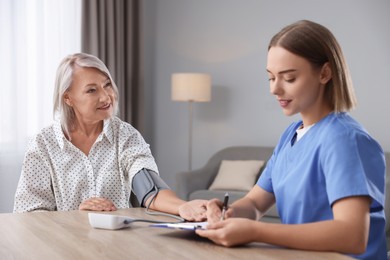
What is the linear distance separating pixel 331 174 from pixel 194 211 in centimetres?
53

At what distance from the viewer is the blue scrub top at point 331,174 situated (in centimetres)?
151

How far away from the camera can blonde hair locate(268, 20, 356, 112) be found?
1650mm

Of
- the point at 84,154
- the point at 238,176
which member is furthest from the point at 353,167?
the point at 238,176

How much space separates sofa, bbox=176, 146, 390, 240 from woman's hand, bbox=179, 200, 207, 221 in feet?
9.62

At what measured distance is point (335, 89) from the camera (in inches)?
65.7

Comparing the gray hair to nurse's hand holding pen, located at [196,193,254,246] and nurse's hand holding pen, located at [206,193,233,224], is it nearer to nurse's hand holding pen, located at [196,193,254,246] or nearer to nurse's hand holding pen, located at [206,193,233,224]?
nurse's hand holding pen, located at [206,193,233,224]

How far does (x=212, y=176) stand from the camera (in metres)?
5.66

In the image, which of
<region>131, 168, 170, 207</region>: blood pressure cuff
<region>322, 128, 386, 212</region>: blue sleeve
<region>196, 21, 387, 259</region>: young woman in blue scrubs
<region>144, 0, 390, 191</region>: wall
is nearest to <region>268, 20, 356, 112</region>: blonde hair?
<region>196, 21, 387, 259</region>: young woman in blue scrubs

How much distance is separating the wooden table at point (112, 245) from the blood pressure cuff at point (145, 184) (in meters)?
0.43

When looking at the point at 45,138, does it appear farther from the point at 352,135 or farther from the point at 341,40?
the point at 341,40

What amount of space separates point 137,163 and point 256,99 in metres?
3.64

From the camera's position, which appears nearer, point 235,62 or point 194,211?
point 194,211

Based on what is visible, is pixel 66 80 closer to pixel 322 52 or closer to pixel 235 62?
pixel 322 52

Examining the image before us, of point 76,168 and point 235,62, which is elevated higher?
point 235,62
